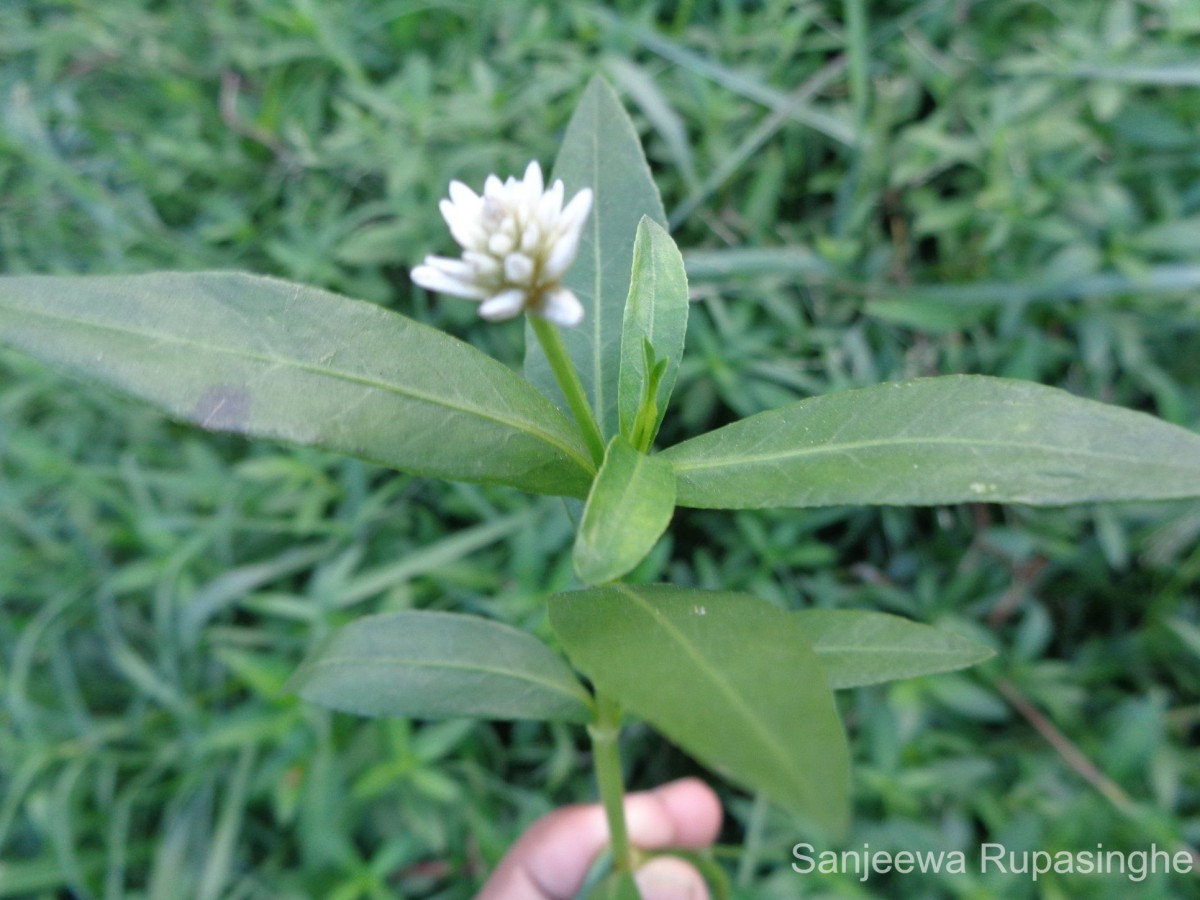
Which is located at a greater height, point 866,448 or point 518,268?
point 518,268

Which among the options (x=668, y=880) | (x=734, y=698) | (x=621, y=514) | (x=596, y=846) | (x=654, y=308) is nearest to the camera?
(x=734, y=698)

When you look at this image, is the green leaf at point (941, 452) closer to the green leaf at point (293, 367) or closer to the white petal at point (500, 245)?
the green leaf at point (293, 367)

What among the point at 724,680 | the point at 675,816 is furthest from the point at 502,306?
the point at 675,816

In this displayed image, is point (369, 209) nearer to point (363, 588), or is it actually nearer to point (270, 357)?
point (363, 588)

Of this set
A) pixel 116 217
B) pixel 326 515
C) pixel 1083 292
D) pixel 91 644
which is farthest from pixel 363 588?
pixel 1083 292

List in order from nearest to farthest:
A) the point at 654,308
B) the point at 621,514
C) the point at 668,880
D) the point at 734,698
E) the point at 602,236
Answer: the point at 734,698, the point at 621,514, the point at 654,308, the point at 602,236, the point at 668,880

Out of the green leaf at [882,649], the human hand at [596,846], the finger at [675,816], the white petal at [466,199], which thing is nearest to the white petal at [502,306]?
the white petal at [466,199]

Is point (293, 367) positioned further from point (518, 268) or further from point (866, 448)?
point (866, 448)
